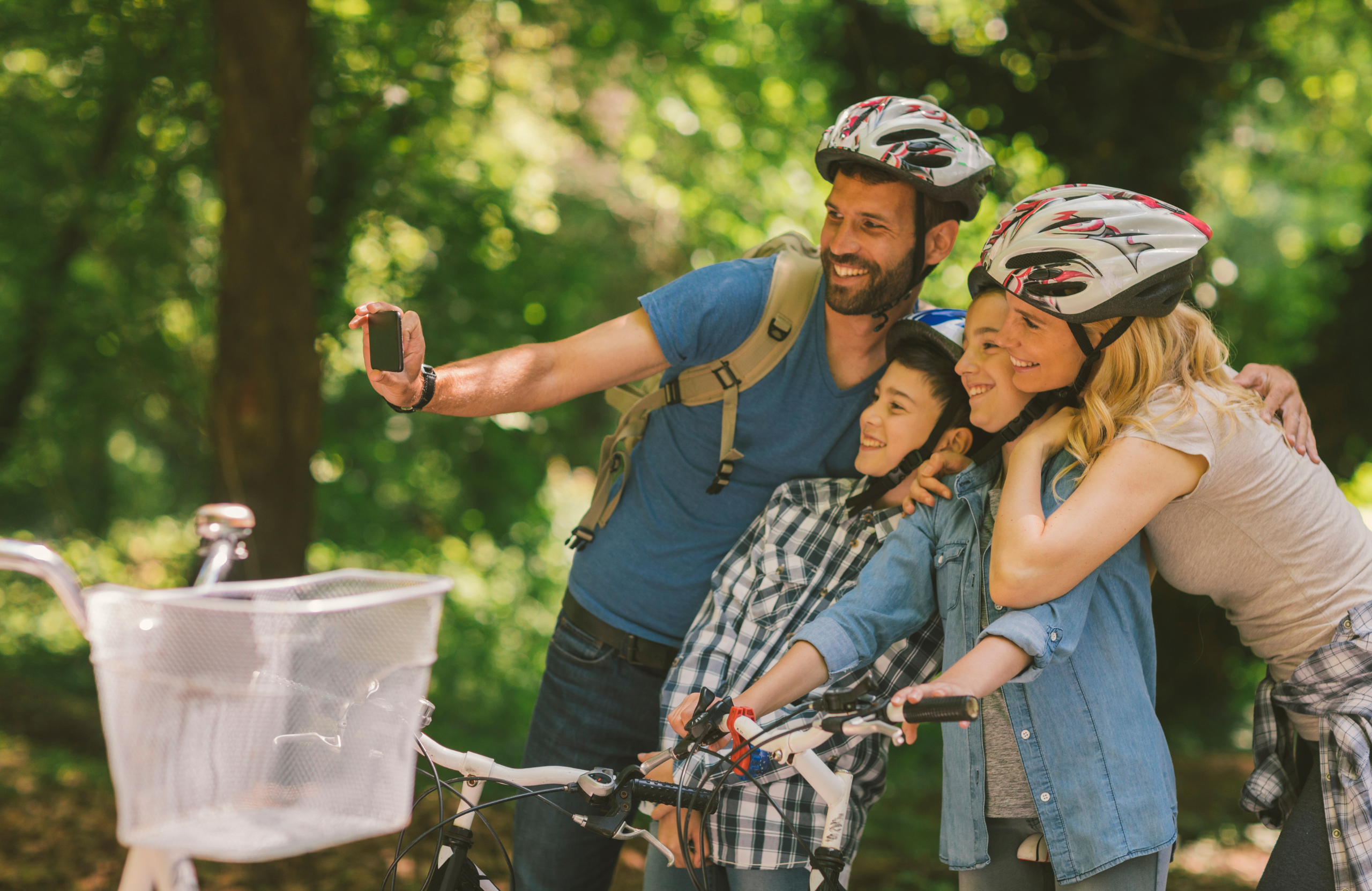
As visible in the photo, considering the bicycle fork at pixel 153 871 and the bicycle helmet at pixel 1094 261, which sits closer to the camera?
the bicycle fork at pixel 153 871

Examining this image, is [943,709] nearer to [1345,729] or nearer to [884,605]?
[884,605]

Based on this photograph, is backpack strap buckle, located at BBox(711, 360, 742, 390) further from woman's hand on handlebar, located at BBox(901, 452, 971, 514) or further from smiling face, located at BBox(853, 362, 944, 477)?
woman's hand on handlebar, located at BBox(901, 452, 971, 514)

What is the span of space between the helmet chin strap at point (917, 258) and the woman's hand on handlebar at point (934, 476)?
48 cm

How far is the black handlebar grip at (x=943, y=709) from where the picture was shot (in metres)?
1.85

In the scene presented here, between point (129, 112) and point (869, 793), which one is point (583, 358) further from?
point (129, 112)

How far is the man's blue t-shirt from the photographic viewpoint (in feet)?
9.50

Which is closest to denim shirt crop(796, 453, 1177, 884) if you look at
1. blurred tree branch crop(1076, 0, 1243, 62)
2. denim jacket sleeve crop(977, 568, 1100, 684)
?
denim jacket sleeve crop(977, 568, 1100, 684)

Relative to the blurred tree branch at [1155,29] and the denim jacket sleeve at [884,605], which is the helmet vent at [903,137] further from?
the blurred tree branch at [1155,29]

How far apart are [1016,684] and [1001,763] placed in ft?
0.65

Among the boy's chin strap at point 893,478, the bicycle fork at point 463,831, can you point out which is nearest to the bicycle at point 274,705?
the bicycle fork at point 463,831

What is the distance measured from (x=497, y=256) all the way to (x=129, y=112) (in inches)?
111

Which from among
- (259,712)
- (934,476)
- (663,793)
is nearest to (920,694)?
(663,793)

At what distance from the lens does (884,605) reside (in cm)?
248

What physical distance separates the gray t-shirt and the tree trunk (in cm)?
456
